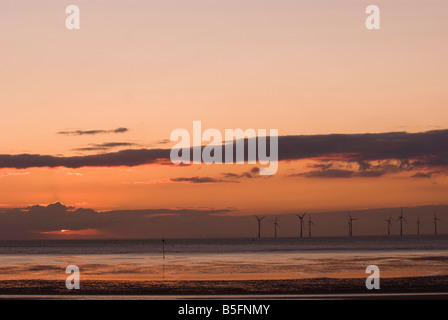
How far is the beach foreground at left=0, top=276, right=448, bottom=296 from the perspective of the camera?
48.7 metres

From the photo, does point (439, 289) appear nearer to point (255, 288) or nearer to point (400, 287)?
point (400, 287)

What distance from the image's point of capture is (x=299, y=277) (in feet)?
208

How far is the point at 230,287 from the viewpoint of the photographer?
175 feet

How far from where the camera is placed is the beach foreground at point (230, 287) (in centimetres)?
4866
